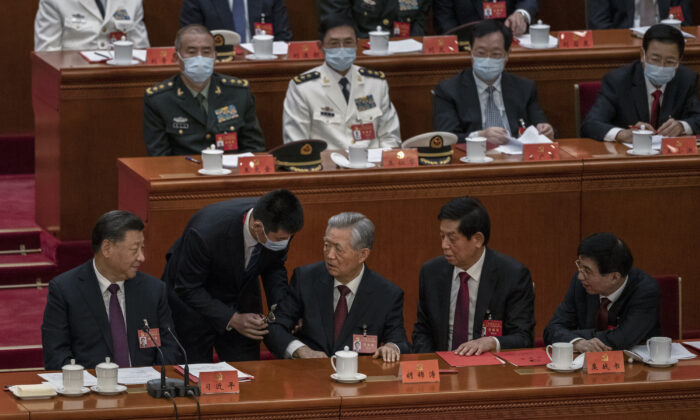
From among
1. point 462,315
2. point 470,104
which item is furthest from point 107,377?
point 470,104

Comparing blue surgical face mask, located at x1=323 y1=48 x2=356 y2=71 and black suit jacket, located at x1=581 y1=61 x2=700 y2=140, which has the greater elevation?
blue surgical face mask, located at x1=323 y1=48 x2=356 y2=71

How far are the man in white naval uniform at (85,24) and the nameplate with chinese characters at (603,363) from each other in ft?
11.1

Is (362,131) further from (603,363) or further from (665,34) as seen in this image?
(603,363)

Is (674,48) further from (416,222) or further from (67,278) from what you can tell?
(67,278)

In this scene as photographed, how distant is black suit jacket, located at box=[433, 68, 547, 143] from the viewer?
19.5 feet

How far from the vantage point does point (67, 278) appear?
411cm

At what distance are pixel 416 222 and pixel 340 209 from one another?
12.3 inches

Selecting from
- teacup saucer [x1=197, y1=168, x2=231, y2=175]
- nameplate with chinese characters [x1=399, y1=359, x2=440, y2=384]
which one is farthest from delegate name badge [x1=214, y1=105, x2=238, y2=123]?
nameplate with chinese characters [x1=399, y1=359, x2=440, y2=384]

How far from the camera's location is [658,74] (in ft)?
19.4

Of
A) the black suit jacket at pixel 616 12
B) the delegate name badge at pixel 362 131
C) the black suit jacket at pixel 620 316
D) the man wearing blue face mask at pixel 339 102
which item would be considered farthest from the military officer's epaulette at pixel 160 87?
the black suit jacket at pixel 616 12

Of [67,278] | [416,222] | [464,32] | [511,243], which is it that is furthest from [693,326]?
[67,278]

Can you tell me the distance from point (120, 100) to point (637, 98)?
2349 mm

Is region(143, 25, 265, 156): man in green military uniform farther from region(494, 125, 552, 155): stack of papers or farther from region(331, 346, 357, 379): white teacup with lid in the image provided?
region(331, 346, 357, 379): white teacup with lid

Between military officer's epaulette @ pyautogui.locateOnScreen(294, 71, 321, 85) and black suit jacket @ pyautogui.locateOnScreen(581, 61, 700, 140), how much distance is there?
1.24 metres
